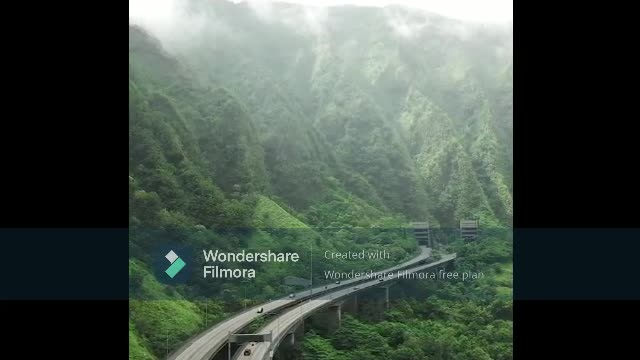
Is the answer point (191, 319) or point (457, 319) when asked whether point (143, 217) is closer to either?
point (191, 319)

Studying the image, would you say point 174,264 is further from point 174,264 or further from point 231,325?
point 231,325

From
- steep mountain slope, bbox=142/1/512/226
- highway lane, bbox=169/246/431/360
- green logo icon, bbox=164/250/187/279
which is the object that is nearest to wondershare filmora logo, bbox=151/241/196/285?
green logo icon, bbox=164/250/187/279

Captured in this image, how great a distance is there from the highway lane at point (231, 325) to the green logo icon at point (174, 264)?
602mm

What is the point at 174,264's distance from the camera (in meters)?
7.27

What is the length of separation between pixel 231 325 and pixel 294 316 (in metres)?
0.58

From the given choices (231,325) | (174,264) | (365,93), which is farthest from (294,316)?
(365,93)

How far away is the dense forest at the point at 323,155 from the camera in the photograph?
24.1ft

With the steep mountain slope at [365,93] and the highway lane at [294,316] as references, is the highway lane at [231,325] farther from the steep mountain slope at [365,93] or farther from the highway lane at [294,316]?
the steep mountain slope at [365,93]

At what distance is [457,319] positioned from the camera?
757 cm

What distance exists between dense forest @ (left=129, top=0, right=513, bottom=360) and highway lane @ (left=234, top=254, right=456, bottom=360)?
19 cm

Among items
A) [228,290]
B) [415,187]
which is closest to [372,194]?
[415,187]

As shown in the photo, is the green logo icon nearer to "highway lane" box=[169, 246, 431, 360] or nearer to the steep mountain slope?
"highway lane" box=[169, 246, 431, 360]
